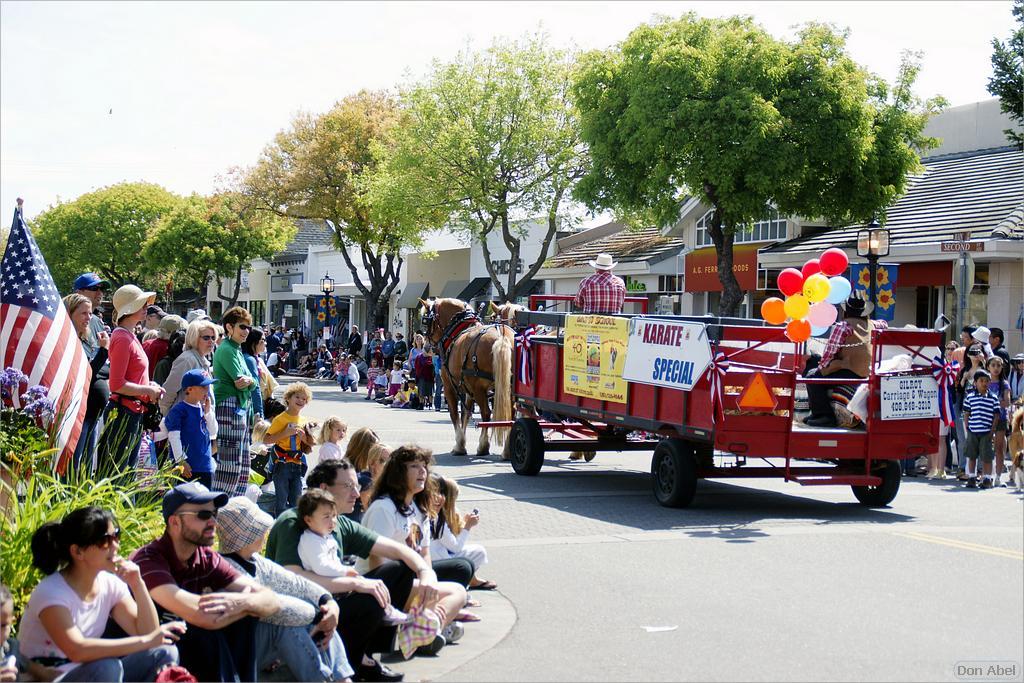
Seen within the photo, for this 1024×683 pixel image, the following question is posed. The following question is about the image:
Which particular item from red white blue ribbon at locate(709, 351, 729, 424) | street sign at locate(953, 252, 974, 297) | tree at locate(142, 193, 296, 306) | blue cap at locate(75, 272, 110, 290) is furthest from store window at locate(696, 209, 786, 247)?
tree at locate(142, 193, 296, 306)

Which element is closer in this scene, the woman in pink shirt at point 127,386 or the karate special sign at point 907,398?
the woman in pink shirt at point 127,386

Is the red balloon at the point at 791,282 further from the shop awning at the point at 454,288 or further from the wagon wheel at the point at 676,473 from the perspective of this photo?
the shop awning at the point at 454,288

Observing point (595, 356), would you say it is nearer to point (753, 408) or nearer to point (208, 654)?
point (753, 408)

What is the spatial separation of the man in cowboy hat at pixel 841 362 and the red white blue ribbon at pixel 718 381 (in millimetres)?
969

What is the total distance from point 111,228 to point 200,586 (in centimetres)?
6835

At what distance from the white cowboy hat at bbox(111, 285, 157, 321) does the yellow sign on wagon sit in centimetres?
501

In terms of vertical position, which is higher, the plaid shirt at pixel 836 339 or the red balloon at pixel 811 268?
the red balloon at pixel 811 268

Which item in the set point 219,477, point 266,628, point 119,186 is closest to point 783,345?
point 219,477

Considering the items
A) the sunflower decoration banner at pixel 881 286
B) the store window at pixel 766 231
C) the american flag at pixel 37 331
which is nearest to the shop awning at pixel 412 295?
the store window at pixel 766 231

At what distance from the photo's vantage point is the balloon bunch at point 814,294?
11.3m

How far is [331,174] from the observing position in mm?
42812

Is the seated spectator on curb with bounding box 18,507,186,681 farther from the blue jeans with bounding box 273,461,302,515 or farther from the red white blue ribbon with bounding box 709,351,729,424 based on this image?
the red white blue ribbon with bounding box 709,351,729,424

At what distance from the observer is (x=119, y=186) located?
7269 centimetres

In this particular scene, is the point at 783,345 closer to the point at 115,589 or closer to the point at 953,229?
the point at 115,589
